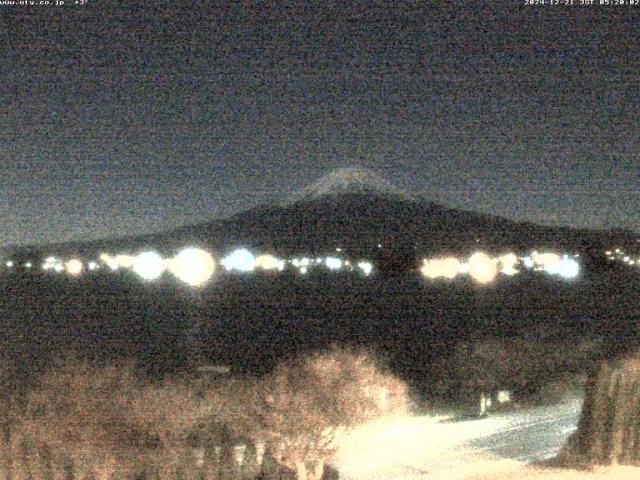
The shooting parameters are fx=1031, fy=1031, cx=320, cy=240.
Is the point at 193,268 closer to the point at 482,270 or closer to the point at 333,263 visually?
the point at 333,263

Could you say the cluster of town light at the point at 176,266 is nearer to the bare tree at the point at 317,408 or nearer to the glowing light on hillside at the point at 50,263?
the glowing light on hillside at the point at 50,263

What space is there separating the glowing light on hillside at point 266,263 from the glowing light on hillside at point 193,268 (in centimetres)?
354

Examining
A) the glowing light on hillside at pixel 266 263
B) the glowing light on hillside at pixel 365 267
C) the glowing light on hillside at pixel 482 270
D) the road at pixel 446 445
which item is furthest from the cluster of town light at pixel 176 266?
the road at pixel 446 445

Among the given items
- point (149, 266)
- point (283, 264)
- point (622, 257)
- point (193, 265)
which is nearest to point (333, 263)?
point (283, 264)

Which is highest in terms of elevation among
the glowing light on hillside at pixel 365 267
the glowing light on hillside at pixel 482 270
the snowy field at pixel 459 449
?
the glowing light on hillside at pixel 365 267

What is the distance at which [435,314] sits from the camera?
42406 millimetres

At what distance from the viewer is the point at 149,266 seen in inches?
2879

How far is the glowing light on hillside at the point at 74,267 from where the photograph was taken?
76.8 m

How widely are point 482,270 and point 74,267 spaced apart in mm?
34544

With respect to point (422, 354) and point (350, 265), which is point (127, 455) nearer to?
point (422, 354)

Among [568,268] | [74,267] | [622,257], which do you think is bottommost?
[568,268]

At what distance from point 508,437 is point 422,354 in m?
10.8

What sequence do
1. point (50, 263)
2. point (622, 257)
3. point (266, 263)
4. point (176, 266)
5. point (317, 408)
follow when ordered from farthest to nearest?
point (50, 263) → point (622, 257) → point (266, 263) → point (176, 266) → point (317, 408)

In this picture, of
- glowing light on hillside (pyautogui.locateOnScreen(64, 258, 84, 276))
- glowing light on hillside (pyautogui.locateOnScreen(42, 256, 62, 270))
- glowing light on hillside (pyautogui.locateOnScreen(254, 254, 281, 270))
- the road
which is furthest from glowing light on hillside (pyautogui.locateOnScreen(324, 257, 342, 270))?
the road
